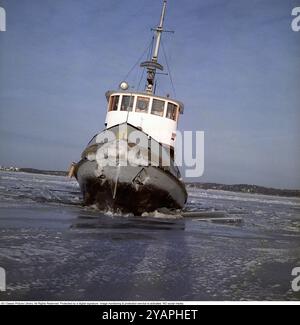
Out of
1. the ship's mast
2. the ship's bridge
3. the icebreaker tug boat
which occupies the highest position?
the ship's mast

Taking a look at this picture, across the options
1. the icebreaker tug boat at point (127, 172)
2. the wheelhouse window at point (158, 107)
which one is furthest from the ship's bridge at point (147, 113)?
the icebreaker tug boat at point (127, 172)

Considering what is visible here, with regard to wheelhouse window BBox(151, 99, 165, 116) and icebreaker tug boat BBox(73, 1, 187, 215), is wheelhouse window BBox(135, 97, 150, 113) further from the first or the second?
icebreaker tug boat BBox(73, 1, 187, 215)

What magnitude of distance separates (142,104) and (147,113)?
482mm

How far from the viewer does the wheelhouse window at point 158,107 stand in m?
17.0

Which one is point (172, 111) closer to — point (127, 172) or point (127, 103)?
point (127, 103)

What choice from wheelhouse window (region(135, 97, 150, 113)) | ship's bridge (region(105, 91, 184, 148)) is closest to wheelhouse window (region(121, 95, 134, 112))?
ship's bridge (region(105, 91, 184, 148))

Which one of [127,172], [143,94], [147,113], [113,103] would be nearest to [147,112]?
[147,113]

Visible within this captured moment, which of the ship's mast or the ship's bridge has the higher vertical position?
the ship's mast

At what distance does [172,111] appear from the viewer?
17.6 meters

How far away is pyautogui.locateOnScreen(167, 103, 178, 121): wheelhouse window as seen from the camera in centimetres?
1742

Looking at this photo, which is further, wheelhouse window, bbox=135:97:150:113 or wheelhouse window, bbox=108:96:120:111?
wheelhouse window, bbox=108:96:120:111

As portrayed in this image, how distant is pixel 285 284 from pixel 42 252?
4024 mm
